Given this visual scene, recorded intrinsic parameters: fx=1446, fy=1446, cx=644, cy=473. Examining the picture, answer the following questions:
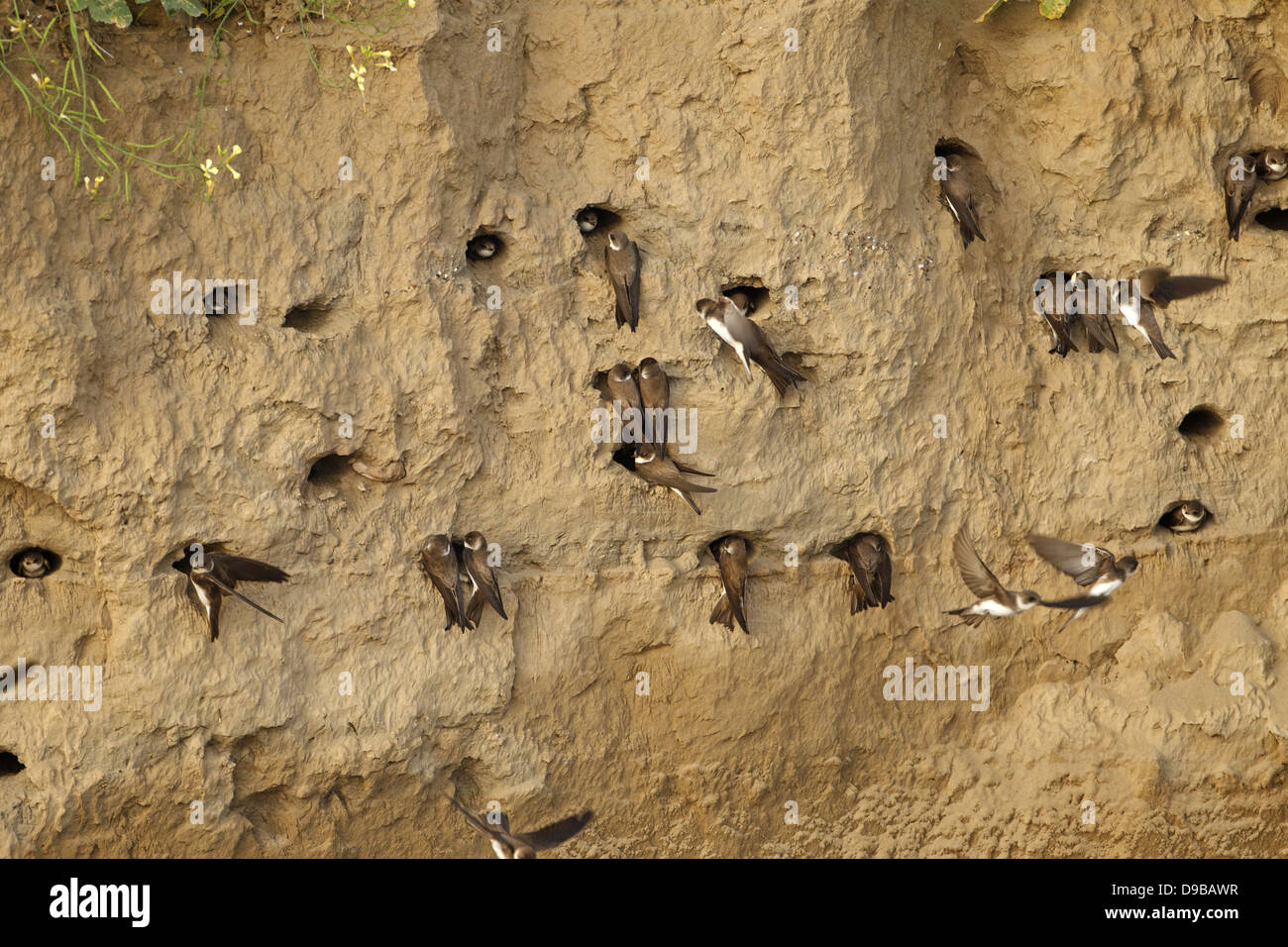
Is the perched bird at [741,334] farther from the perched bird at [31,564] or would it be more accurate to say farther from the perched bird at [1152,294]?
the perched bird at [31,564]

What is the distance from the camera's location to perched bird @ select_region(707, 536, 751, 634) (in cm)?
508

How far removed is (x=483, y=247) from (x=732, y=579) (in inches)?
57.1

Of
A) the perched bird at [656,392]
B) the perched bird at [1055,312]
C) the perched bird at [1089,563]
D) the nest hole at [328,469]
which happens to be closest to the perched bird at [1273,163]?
the perched bird at [1055,312]

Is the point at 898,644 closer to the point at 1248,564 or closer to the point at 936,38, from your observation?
the point at 1248,564

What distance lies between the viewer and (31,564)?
454cm

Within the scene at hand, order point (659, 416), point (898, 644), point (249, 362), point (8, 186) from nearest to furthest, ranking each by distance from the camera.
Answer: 1. point (8, 186)
2. point (249, 362)
3. point (659, 416)
4. point (898, 644)

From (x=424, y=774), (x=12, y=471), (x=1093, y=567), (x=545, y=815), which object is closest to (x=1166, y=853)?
(x=1093, y=567)

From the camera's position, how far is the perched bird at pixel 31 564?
179 inches

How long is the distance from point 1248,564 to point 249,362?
12.3 ft

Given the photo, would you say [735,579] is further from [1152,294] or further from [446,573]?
[1152,294]

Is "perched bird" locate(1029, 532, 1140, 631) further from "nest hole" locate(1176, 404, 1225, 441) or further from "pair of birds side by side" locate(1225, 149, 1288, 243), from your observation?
"pair of birds side by side" locate(1225, 149, 1288, 243)

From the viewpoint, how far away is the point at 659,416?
505 cm

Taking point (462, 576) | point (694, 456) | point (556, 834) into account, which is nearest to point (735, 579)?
point (694, 456)

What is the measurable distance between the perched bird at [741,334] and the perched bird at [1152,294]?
1341 millimetres
